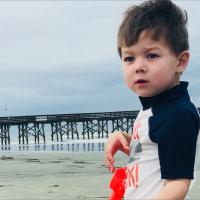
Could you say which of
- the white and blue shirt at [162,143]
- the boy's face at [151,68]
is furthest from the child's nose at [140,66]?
the white and blue shirt at [162,143]

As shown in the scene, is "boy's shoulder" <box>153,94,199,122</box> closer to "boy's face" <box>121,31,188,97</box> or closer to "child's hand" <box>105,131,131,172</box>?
"boy's face" <box>121,31,188,97</box>

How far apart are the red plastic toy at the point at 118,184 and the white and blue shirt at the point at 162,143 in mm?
39

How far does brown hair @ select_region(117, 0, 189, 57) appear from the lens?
217 centimetres

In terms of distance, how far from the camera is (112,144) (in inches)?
100

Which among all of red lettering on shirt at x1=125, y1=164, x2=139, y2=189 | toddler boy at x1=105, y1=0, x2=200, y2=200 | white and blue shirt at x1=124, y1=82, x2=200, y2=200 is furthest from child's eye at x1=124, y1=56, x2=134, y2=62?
red lettering on shirt at x1=125, y1=164, x2=139, y2=189

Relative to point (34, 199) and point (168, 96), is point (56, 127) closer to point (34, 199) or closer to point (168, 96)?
point (34, 199)

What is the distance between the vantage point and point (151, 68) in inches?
84.3

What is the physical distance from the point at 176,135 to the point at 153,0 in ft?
2.15

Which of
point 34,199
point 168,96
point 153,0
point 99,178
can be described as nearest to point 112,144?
point 168,96

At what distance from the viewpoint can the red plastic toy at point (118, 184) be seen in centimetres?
233

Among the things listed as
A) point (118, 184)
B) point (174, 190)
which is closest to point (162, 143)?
point (174, 190)

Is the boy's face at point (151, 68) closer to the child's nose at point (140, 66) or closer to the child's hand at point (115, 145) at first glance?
the child's nose at point (140, 66)

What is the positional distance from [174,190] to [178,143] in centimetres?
18

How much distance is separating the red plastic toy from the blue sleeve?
349 mm
